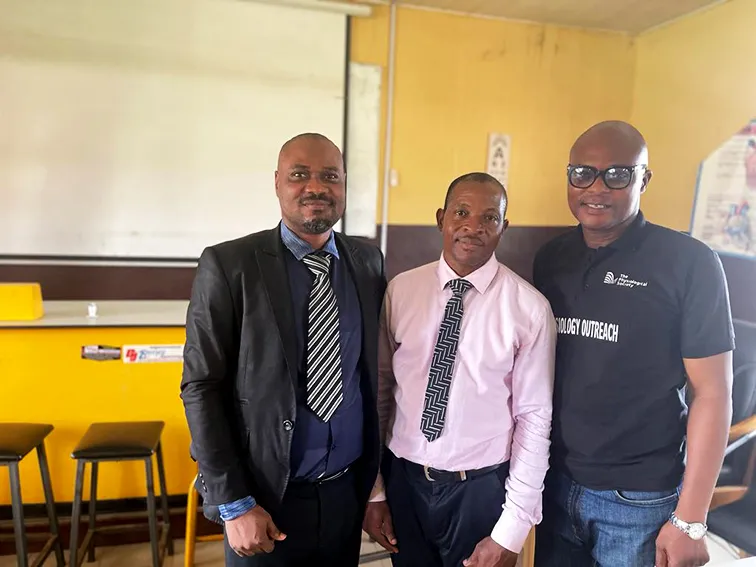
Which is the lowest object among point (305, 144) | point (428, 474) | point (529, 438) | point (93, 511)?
point (93, 511)

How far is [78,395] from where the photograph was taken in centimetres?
239

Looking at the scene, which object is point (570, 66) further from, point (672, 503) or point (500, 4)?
point (672, 503)

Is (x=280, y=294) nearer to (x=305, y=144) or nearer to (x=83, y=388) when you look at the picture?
(x=305, y=144)

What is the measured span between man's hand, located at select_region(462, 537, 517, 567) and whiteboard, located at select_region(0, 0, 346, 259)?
2452 mm

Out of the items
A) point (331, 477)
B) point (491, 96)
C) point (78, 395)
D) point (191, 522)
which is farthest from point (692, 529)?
point (491, 96)

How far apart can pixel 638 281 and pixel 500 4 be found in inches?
106

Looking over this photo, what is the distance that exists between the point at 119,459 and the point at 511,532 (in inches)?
62.6

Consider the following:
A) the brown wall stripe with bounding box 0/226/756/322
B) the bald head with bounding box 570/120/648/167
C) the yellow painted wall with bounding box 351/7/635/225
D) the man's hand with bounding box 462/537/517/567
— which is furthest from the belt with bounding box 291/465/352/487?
the yellow painted wall with bounding box 351/7/635/225

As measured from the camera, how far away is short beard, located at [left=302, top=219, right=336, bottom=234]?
1.34m

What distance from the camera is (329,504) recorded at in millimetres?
1393

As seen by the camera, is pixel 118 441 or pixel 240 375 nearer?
pixel 240 375

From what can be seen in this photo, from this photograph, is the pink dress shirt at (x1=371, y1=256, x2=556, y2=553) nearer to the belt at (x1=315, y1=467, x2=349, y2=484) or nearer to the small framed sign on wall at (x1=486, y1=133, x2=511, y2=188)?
the belt at (x1=315, y1=467, x2=349, y2=484)

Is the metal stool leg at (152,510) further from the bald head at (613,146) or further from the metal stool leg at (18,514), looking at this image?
the bald head at (613,146)

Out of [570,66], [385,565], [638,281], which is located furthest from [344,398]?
[570,66]
